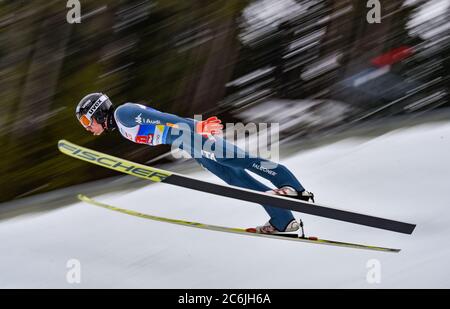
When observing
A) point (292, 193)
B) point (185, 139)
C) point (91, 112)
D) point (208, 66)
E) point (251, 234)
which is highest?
point (208, 66)

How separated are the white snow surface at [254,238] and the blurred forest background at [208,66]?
1.71ft

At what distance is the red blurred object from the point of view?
5254mm

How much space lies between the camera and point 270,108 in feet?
16.9

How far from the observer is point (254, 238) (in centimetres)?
401

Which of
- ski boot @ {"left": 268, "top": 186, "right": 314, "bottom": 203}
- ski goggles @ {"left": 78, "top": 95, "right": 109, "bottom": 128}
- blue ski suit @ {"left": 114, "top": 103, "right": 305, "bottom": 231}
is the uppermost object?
ski goggles @ {"left": 78, "top": 95, "right": 109, "bottom": 128}

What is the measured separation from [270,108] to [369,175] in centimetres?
100

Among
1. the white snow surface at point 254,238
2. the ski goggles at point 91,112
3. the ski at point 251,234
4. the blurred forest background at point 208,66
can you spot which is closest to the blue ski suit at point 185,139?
the ski goggles at point 91,112

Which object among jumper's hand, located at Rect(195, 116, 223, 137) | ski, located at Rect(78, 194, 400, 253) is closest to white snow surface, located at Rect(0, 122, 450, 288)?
ski, located at Rect(78, 194, 400, 253)

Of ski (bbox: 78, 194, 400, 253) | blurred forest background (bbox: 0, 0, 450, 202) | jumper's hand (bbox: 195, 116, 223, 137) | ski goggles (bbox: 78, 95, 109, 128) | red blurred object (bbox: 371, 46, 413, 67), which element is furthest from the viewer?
red blurred object (bbox: 371, 46, 413, 67)

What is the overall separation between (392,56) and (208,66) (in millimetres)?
1389

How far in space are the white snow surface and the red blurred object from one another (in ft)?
2.65

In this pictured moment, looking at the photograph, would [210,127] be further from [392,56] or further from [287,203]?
[392,56]

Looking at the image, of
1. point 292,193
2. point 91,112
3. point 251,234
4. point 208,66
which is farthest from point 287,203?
point 208,66

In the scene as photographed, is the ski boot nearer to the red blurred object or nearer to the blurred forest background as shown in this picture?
the blurred forest background
